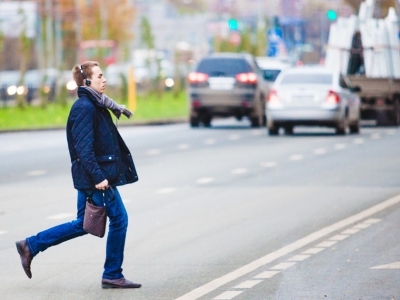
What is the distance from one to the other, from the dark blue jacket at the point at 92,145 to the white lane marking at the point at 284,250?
0.94 meters

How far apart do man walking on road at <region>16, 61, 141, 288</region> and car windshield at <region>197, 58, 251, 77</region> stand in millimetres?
24084

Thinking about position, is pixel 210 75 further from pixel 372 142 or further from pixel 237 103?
pixel 372 142

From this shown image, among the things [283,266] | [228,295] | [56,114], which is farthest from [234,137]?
[228,295]

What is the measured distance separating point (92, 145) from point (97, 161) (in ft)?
0.43

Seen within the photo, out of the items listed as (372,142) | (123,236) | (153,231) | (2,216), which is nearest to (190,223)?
(153,231)

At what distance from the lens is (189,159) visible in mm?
21672

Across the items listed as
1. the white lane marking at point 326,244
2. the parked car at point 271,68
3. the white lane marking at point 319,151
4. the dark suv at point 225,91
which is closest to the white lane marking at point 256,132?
the dark suv at point 225,91

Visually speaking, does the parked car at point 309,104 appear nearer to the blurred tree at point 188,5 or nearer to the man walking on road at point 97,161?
the man walking on road at point 97,161

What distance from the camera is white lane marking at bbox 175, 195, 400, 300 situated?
8.62m

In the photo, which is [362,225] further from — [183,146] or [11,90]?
[11,90]

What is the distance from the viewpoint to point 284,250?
10.6m

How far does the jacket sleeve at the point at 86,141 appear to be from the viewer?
8484 millimetres

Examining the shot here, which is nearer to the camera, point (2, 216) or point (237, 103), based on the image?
point (2, 216)

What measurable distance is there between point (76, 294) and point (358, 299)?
188 cm
